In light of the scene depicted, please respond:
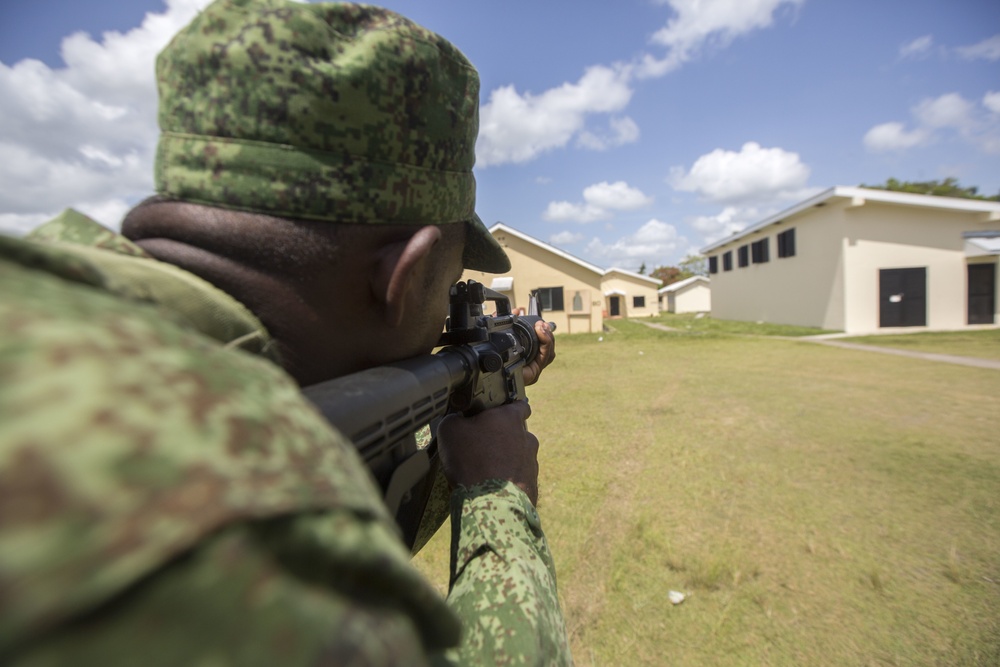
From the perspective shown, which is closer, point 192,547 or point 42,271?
point 192,547

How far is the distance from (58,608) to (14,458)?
0.10 m

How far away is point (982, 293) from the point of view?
17016 millimetres

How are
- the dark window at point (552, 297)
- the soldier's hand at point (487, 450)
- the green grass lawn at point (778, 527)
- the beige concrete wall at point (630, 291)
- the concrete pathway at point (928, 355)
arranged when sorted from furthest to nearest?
the beige concrete wall at point (630, 291) < the dark window at point (552, 297) < the concrete pathway at point (928, 355) < the green grass lawn at point (778, 527) < the soldier's hand at point (487, 450)

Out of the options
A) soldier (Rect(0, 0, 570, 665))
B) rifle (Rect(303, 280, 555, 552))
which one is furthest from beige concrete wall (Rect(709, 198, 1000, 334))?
soldier (Rect(0, 0, 570, 665))

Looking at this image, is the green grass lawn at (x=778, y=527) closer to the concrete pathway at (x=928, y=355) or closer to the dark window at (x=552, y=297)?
the concrete pathway at (x=928, y=355)

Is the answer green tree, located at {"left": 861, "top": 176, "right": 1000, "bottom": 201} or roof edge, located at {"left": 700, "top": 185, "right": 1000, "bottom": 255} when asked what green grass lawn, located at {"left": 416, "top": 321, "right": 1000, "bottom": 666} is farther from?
green tree, located at {"left": 861, "top": 176, "right": 1000, "bottom": 201}

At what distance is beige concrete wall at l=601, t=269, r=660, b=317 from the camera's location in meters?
39.5

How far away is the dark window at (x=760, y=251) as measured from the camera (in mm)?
23828

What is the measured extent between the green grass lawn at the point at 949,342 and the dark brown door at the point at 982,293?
171cm

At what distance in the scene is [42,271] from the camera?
50 cm

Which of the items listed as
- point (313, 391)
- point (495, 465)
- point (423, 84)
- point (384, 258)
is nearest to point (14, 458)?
point (313, 391)

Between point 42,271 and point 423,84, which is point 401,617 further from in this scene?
point 423,84

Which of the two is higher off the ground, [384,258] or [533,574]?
[384,258]

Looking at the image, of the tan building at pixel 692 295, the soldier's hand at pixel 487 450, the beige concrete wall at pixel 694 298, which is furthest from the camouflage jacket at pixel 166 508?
the beige concrete wall at pixel 694 298
